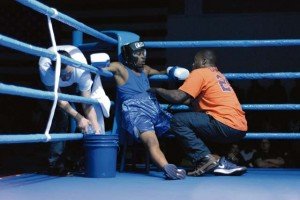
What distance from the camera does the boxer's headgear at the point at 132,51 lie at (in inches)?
122

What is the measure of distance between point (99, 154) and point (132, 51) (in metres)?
0.79

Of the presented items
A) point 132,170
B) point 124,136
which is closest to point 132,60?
point 124,136

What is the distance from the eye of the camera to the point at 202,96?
2.94 meters

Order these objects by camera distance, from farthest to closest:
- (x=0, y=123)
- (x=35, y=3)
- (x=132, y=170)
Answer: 1. (x=0, y=123)
2. (x=132, y=170)
3. (x=35, y=3)

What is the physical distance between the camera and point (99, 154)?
2.66 m

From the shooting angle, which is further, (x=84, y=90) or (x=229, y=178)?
(x=84, y=90)

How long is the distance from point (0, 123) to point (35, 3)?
4.17 m

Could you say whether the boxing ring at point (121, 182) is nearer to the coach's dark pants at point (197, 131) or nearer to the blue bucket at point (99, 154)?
the blue bucket at point (99, 154)

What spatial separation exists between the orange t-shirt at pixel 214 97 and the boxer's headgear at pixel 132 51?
1.38 feet

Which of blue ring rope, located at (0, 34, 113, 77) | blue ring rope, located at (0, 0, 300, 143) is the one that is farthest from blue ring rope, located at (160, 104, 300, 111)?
blue ring rope, located at (0, 34, 113, 77)

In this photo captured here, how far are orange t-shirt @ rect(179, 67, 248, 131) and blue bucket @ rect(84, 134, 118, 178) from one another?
1.85ft

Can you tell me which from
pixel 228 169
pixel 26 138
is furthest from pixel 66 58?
pixel 228 169

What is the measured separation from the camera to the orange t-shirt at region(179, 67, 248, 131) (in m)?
2.86

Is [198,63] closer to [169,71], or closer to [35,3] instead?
[169,71]
